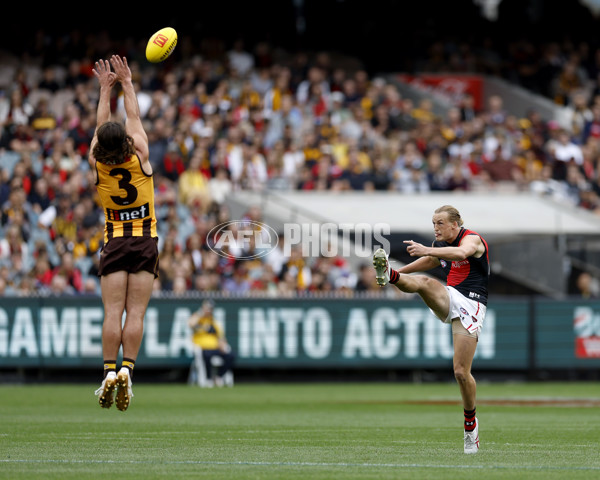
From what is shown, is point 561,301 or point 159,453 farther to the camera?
point 561,301

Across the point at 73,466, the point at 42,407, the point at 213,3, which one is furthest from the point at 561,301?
the point at 73,466

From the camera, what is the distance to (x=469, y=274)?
419 inches

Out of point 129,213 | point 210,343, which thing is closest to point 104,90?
point 129,213

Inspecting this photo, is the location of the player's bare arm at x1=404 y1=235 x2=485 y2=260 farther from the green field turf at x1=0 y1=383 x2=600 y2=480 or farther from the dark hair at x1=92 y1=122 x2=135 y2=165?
the dark hair at x1=92 y1=122 x2=135 y2=165

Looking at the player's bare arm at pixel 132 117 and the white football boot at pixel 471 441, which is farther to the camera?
the player's bare arm at pixel 132 117

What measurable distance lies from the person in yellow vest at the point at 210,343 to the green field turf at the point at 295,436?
1.88m

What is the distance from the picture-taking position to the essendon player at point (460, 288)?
1014 cm

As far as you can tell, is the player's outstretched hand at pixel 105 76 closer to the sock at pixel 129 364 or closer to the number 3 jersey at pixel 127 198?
the number 3 jersey at pixel 127 198

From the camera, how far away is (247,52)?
3262 cm

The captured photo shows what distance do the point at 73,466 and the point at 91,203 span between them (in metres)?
15.6

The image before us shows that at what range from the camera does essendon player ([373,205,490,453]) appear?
10141mm

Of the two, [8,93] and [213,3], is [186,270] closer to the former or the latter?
[8,93]

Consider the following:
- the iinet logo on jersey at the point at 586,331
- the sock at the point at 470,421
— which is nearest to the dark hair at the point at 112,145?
the sock at the point at 470,421

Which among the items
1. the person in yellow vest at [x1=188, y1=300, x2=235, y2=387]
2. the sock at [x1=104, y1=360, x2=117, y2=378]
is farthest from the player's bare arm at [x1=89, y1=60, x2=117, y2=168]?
the person in yellow vest at [x1=188, y1=300, x2=235, y2=387]
